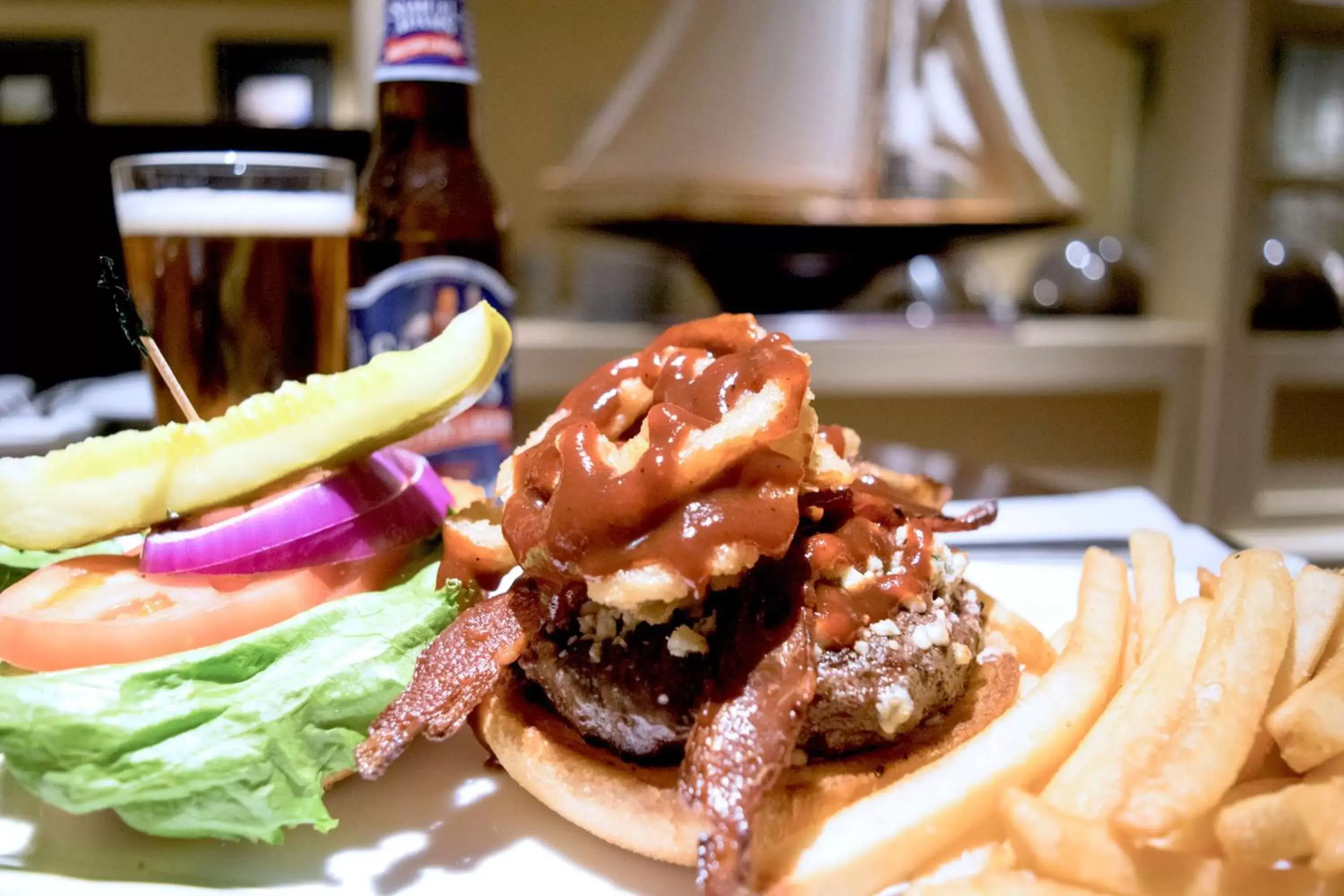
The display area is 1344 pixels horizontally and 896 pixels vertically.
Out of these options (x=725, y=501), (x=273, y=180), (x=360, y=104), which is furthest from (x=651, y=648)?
(x=360, y=104)

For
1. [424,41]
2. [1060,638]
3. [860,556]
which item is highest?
Result: [424,41]

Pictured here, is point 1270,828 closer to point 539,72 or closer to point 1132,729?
point 1132,729

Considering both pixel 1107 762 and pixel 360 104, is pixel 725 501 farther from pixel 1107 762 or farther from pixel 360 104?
pixel 360 104

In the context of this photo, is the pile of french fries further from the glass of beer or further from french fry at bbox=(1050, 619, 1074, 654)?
the glass of beer

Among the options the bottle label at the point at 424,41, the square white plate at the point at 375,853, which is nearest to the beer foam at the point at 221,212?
the bottle label at the point at 424,41

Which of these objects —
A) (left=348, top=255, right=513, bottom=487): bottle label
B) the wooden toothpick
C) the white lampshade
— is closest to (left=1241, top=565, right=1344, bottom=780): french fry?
the wooden toothpick

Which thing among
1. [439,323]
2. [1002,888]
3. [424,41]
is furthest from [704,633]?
[424,41]

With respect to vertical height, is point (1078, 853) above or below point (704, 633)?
below
